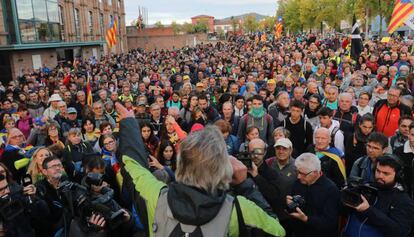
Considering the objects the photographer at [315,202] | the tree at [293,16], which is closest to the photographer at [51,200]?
the photographer at [315,202]

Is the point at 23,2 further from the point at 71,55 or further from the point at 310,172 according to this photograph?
the point at 310,172

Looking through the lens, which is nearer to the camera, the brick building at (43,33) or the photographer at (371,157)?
the photographer at (371,157)

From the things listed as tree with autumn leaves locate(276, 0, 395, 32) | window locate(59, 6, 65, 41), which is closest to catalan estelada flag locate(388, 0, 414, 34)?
window locate(59, 6, 65, 41)

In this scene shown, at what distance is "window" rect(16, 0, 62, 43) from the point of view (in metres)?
21.0

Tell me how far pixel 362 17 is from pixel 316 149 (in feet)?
148

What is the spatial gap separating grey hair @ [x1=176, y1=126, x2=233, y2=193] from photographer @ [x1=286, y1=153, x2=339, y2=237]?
5.27 feet

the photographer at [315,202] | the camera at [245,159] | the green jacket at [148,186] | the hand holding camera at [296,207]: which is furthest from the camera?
the photographer at [315,202]

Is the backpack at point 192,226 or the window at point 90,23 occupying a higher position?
the window at point 90,23

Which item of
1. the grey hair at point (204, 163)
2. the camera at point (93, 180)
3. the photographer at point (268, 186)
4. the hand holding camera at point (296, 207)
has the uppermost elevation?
the grey hair at point (204, 163)

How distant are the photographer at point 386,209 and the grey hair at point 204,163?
5.62ft

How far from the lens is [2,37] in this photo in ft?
65.2

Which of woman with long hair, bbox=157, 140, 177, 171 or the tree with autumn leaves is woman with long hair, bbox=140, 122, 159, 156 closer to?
woman with long hair, bbox=157, 140, 177, 171

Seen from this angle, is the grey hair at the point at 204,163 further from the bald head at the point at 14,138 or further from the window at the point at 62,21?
the window at the point at 62,21

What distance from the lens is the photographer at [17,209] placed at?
2635mm
